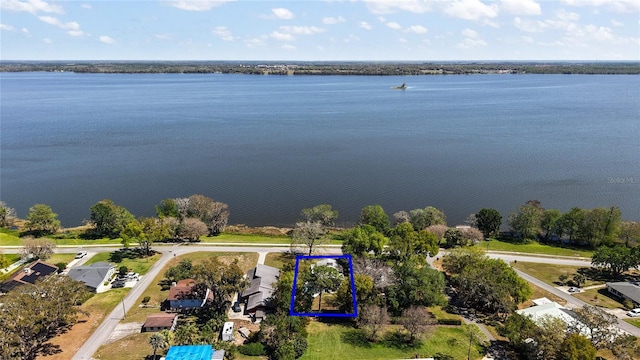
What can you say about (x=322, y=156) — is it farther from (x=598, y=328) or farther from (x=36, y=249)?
(x=598, y=328)

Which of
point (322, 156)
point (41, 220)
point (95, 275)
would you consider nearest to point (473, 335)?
point (95, 275)

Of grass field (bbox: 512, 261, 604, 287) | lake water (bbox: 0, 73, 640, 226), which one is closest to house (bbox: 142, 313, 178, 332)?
lake water (bbox: 0, 73, 640, 226)

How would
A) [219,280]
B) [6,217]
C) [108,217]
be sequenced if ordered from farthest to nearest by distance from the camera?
[6,217], [108,217], [219,280]

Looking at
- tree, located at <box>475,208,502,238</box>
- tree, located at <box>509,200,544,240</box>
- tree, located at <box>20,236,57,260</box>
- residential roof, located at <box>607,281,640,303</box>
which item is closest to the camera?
residential roof, located at <box>607,281,640,303</box>

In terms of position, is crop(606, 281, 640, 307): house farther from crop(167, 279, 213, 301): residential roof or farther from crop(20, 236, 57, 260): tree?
crop(20, 236, 57, 260): tree

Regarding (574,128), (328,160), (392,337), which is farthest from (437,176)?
(574,128)

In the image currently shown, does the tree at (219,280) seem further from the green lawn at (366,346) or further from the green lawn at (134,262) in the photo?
the green lawn at (134,262)
